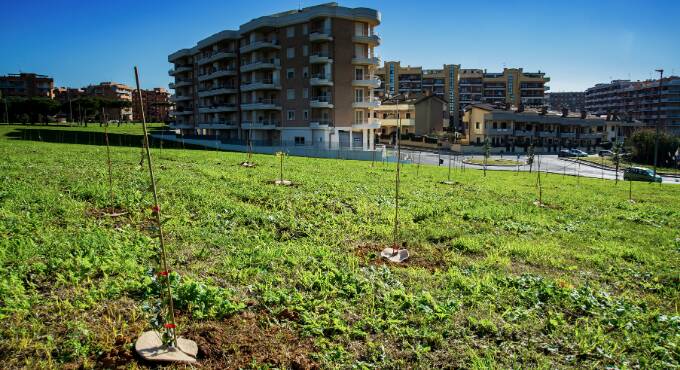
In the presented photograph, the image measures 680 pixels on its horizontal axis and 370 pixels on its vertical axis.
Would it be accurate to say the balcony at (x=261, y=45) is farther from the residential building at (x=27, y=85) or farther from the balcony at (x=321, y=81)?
the residential building at (x=27, y=85)

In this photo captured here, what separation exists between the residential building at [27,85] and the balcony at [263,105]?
103 m

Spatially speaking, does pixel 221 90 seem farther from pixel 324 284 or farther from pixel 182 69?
pixel 324 284

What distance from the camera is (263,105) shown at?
208 ft

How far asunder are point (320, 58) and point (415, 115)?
144 ft

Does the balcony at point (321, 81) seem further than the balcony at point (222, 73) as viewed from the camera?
No

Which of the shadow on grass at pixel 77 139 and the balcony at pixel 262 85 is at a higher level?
the balcony at pixel 262 85

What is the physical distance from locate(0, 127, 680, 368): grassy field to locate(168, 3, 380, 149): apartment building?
4496cm

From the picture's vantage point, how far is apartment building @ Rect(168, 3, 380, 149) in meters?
58.0

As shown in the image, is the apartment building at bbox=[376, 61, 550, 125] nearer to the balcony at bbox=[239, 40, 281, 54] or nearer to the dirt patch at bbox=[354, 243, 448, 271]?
the balcony at bbox=[239, 40, 281, 54]

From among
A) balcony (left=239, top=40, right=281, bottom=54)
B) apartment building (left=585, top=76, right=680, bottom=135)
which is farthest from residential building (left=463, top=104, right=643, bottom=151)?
balcony (left=239, top=40, right=281, bottom=54)

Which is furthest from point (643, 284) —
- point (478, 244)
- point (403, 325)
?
point (403, 325)

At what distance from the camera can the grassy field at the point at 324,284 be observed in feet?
19.8

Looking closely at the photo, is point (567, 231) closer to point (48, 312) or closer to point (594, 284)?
point (594, 284)

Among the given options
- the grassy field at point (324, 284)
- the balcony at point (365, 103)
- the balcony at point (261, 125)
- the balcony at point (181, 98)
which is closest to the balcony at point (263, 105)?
the balcony at point (261, 125)
